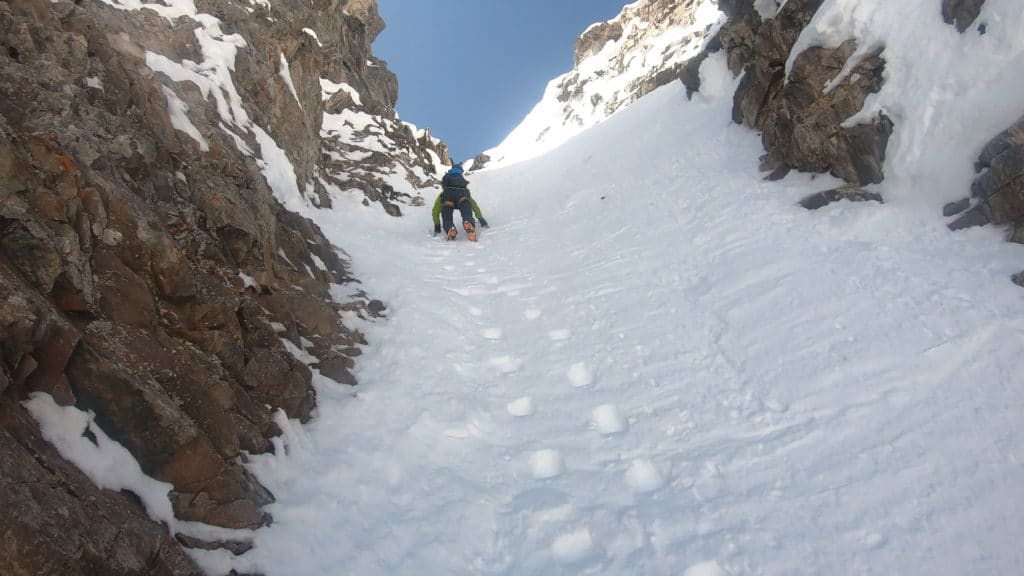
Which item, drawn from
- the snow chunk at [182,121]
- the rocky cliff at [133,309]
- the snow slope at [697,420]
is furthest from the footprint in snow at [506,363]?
the snow chunk at [182,121]

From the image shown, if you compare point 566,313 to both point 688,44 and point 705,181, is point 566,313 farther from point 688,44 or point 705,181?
point 688,44

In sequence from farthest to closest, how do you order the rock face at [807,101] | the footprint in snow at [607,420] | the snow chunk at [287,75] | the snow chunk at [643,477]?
the snow chunk at [287,75] → the rock face at [807,101] → the footprint in snow at [607,420] → the snow chunk at [643,477]

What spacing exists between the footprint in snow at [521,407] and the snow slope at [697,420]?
3 centimetres

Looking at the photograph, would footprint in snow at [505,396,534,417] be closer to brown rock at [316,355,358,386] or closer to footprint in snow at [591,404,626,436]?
footprint in snow at [591,404,626,436]

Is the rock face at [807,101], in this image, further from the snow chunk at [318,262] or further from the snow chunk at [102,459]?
the snow chunk at [102,459]

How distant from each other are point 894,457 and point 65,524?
554cm

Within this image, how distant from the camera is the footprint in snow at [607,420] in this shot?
528cm

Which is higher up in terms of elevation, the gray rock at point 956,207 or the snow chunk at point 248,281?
the snow chunk at point 248,281

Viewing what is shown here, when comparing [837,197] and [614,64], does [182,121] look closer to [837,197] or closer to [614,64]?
[837,197]

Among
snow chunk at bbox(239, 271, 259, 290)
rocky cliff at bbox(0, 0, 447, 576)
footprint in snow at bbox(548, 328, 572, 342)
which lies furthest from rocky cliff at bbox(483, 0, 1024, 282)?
snow chunk at bbox(239, 271, 259, 290)

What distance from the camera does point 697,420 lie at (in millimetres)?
5176

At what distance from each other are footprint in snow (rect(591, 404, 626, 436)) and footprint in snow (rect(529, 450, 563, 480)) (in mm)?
574

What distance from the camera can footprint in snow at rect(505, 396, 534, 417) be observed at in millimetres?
5797

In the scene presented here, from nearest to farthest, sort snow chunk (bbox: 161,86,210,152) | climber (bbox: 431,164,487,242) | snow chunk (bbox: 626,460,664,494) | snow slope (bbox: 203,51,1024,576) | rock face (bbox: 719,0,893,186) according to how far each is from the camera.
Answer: snow slope (bbox: 203,51,1024,576) → snow chunk (bbox: 626,460,664,494) → snow chunk (bbox: 161,86,210,152) → rock face (bbox: 719,0,893,186) → climber (bbox: 431,164,487,242)
